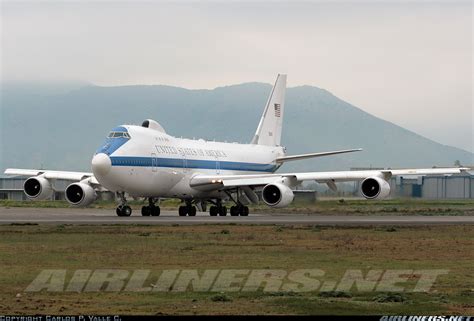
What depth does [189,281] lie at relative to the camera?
A: 80.7ft

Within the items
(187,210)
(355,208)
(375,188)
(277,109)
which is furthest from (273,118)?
(375,188)

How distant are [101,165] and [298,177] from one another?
1270 cm

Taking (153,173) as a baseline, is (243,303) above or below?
above

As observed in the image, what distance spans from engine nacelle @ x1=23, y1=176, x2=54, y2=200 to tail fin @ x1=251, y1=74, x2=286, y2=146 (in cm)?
2150

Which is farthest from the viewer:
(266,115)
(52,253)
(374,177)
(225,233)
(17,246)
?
(266,115)

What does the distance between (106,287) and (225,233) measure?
1789 cm

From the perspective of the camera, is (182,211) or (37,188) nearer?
(37,188)

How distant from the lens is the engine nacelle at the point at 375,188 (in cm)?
6047

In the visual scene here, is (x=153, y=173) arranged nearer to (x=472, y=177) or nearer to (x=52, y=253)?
(x=52, y=253)

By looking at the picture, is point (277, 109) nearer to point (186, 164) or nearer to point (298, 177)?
point (186, 164)

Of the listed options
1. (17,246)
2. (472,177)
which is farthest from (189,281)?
(472,177)

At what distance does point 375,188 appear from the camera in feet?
200

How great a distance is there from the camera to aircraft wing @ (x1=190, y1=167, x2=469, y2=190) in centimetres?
6266

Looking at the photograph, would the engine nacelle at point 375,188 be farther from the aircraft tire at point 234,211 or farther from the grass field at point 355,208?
the aircraft tire at point 234,211
